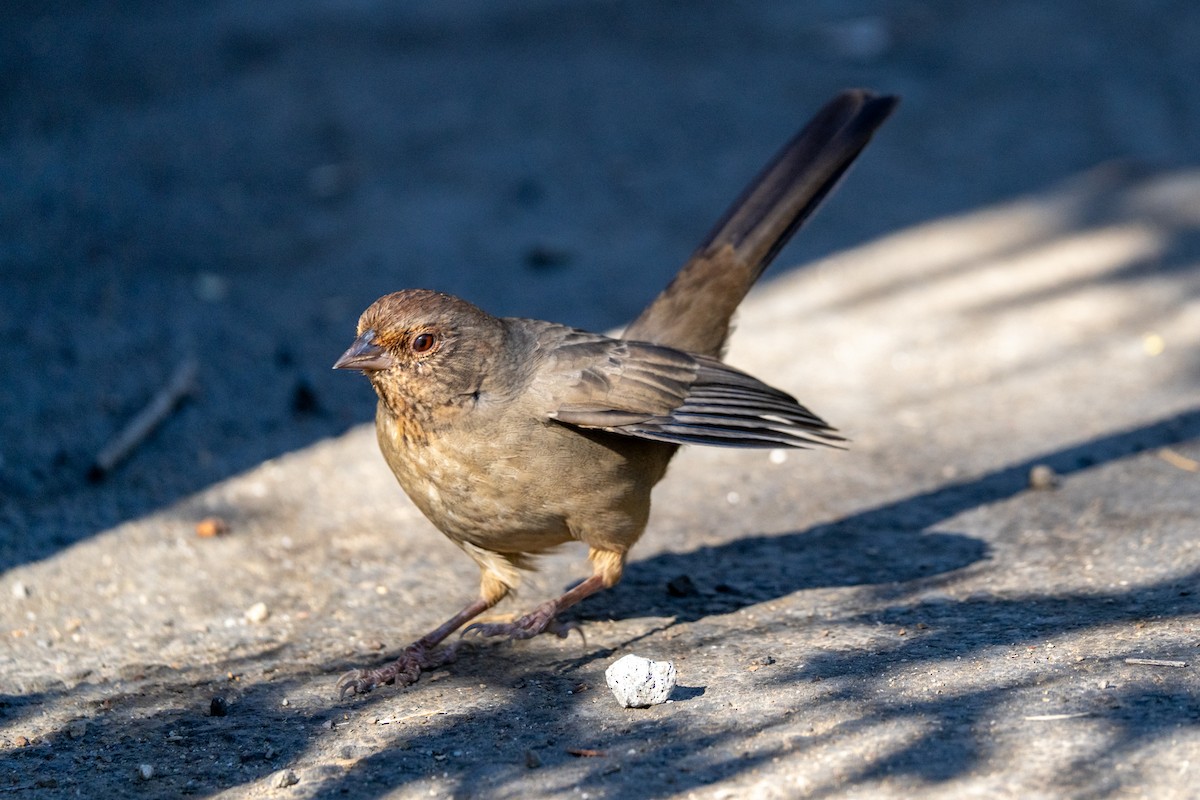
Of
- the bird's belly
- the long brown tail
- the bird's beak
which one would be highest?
the long brown tail

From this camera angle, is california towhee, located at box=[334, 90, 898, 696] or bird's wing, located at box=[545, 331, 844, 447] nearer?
california towhee, located at box=[334, 90, 898, 696]

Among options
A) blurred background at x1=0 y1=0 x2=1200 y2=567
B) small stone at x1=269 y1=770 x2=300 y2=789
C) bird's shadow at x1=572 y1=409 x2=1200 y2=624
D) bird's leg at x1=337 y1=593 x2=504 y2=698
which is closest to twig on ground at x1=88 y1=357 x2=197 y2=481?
blurred background at x1=0 y1=0 x2=1200 y2=567

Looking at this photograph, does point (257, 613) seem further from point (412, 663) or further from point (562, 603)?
point (562, 603)

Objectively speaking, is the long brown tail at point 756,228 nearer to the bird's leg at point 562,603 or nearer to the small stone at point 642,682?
the bird's leg at point 562,603

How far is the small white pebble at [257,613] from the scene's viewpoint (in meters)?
5.05

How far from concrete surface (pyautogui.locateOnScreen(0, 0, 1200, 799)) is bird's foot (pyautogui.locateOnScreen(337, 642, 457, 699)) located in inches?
3.2

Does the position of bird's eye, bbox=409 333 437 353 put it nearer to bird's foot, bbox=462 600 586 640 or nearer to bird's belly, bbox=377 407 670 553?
bird's belly, bbox=377 407 670 553

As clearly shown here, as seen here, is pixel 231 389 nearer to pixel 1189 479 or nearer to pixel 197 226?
pixel 197 226

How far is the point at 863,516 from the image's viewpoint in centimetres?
580

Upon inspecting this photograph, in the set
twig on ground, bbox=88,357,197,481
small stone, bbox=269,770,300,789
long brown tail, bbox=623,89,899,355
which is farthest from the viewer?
twig on ground, bbox=88,357,197,481

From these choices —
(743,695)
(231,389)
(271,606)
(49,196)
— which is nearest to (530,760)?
(743,695)

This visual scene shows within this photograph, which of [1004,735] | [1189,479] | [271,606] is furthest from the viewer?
[1189,479]

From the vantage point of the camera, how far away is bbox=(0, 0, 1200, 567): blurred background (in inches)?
271

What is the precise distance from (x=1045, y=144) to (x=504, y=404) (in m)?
6.87
